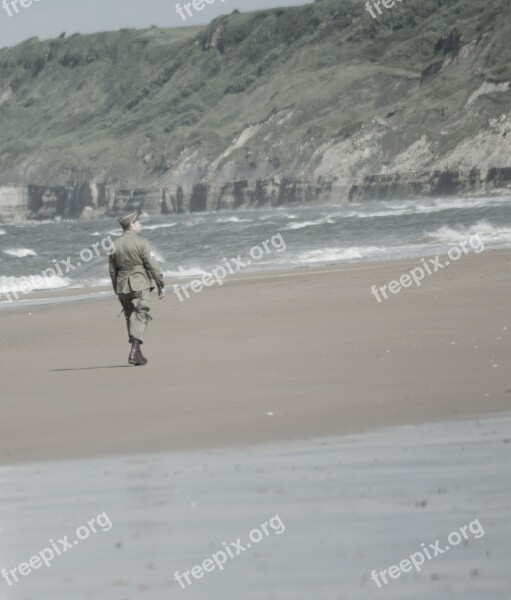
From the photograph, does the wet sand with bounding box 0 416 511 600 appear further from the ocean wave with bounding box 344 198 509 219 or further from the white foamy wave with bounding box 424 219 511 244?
the ocean wave with bounding box 344 198 509 219

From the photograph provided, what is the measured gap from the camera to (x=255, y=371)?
1212cm

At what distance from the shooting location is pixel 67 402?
1100 centimetres

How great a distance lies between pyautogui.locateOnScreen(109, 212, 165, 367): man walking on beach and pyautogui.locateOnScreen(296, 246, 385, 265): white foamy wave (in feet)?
67.8

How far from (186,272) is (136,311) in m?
22.0

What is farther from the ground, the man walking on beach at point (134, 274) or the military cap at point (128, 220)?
the military cap at point (128, 220)

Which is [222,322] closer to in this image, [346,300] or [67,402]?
[346,300]

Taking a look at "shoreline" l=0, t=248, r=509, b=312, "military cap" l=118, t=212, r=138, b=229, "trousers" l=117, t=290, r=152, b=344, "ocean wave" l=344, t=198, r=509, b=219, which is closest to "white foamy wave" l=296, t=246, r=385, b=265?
"shoreline" l=0, t=248, r=509, b=312

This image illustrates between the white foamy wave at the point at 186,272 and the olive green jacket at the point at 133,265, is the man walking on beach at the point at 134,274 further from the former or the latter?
the white foamy wave at the point at 186,272

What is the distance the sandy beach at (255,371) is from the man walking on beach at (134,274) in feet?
1.37

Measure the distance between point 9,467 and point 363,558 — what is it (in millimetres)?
3323

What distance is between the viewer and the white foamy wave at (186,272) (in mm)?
33969

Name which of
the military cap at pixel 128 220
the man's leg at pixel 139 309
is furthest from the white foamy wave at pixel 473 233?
the man's leg at pixel 139 309

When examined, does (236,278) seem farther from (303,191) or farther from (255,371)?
(303,191)

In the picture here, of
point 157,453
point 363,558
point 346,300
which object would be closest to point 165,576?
point 363,558
